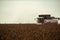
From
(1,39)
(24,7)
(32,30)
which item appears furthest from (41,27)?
(24,7)

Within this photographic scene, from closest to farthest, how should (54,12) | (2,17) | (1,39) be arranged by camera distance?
(1,39)
(2,17)
(54,12)

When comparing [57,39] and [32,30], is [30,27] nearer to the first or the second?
[32,30]

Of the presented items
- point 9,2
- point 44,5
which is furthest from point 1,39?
point 44,5

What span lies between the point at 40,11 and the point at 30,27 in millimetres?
597

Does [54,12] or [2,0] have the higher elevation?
[2,0]

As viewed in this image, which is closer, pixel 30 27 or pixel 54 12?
pixel 30 27

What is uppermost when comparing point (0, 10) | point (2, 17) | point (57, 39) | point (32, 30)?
point (0, 10)

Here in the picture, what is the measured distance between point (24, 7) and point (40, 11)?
0.28 metres

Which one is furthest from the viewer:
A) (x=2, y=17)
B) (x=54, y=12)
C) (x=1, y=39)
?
(x=54, y=12)

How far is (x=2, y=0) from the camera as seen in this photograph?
171cm

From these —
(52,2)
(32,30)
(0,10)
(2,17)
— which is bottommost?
(32,30)

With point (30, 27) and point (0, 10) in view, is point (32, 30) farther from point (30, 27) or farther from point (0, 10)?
point (0, 10)

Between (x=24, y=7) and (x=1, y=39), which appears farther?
(x=24, y=7)

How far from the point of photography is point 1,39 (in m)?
1.21
